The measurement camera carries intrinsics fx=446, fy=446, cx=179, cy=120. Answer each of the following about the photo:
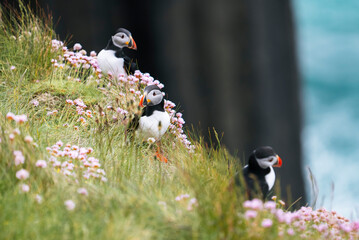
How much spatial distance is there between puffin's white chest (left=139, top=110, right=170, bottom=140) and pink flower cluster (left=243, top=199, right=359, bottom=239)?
1.60 meters

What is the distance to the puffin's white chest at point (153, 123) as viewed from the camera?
4402 mm

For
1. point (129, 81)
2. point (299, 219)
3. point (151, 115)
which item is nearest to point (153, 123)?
point (151, 115)

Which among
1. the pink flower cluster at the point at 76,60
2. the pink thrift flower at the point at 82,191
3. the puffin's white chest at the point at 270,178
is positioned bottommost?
the puffin's white chest at the point at 270,178

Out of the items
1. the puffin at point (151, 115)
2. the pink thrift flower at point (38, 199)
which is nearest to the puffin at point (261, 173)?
the puffin at point (151, 115)

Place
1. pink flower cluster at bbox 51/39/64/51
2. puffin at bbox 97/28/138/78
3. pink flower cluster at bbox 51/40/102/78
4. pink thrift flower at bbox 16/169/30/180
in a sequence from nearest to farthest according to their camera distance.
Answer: pink thrift flower at bbox 16/169/30/180 < puffin at bbox 97/28/138/78 < pink flower cluster at bbox 51/40/102/78 < pink flower cluster at bbox 51/39/64/51

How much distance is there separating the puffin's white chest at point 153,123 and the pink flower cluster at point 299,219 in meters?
1.60

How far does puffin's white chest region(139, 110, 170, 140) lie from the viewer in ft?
14.4

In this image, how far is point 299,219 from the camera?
3.23 m

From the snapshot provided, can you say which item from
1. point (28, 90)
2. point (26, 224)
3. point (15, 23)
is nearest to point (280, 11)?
point (26, 224)

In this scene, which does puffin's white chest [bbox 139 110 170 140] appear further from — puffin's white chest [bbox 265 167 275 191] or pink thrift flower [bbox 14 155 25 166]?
pink thrift flower [bbox 14 155 25 166]

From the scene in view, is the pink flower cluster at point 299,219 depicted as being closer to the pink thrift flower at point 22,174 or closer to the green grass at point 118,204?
the green grass at point 118,204

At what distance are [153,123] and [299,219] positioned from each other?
1.77m

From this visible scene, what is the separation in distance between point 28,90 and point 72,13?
5.00 metres

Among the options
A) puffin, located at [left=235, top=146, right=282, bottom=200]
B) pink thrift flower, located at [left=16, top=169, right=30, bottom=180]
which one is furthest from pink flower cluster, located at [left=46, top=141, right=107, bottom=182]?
puffin, located at [left=235, top=146, right=282, bottom=200]
